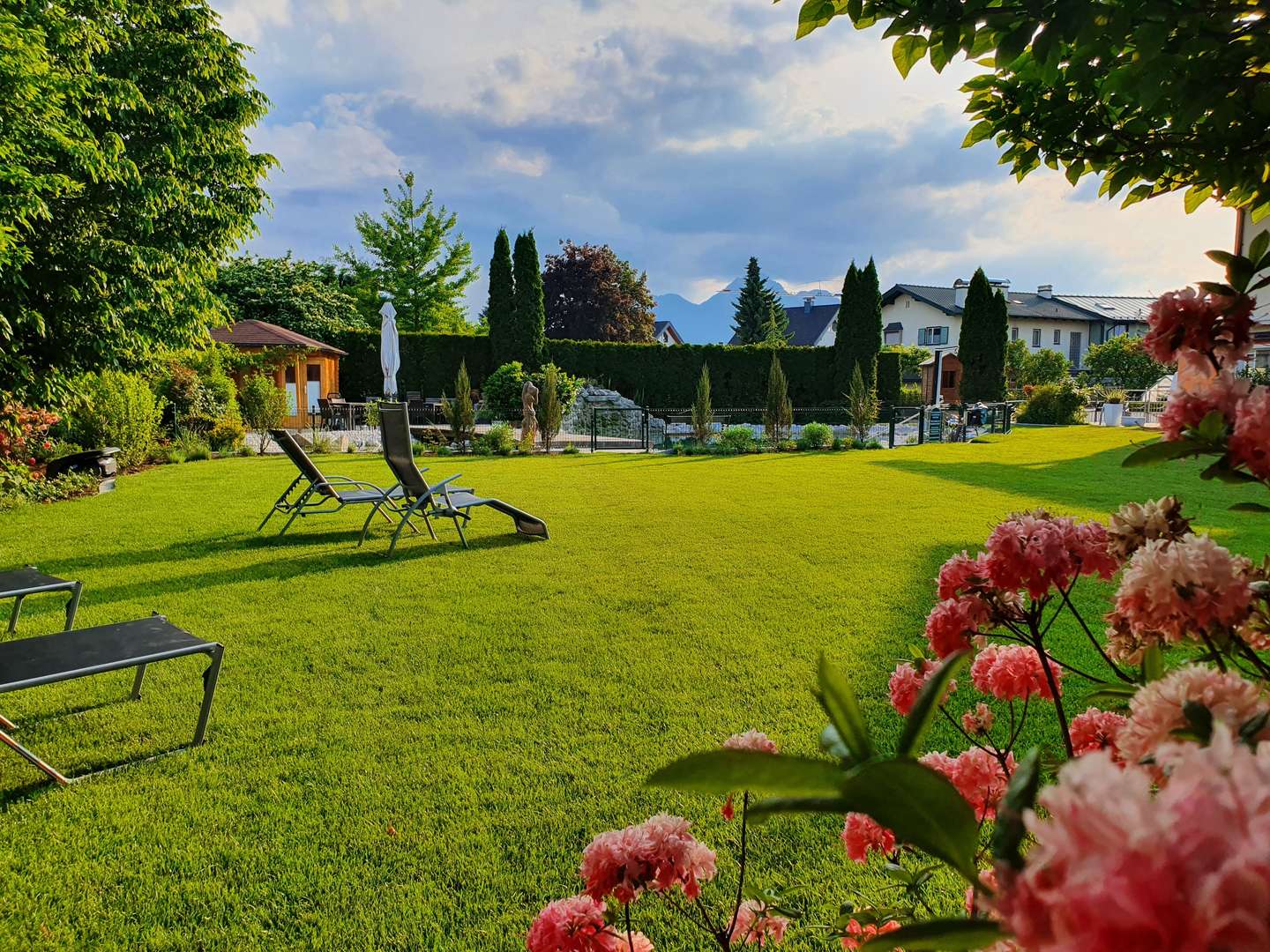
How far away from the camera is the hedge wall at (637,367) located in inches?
1021

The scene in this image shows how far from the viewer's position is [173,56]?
1344cm

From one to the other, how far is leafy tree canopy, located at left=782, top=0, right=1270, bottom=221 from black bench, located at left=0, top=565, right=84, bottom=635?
14.3 ft

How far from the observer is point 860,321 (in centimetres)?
2688

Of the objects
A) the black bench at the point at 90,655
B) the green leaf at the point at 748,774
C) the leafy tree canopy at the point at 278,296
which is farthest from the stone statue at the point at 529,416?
the green leaf at the point at 748,774

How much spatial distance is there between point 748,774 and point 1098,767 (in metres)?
0.23

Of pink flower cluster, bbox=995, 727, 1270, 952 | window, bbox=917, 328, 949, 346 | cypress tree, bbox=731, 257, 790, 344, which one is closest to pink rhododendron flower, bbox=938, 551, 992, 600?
pink flower cluster, bbox=995, 727, 1270, 952

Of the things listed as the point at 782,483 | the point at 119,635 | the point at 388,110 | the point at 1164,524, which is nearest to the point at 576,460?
the point at 782,483

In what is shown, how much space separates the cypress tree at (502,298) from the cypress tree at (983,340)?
1828cm

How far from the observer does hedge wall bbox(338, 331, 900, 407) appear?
25.9 meters

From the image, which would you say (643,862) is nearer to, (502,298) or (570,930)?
(570,930)

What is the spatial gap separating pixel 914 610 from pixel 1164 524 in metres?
3.87

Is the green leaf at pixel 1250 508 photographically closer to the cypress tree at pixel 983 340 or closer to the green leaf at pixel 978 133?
the green leaf at pixel 978 133

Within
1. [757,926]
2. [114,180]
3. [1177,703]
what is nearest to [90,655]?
[757,926]

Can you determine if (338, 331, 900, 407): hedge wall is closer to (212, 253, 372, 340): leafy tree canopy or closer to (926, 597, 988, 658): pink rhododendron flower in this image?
(212, 253, 372, 340): leafy tree canopy
